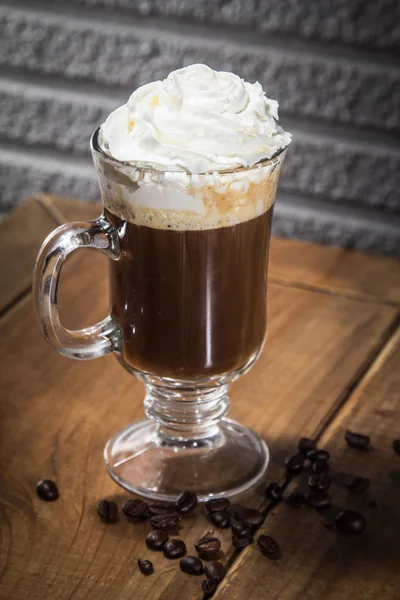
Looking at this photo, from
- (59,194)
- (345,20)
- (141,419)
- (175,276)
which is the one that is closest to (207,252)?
(175,276)

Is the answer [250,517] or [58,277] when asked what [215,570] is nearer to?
[250,517]

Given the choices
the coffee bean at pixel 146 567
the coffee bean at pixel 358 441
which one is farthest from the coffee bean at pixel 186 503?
the coffee bean at pixel 358 441

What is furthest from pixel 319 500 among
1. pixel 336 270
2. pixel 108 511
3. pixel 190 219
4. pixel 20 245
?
pixel 20 245

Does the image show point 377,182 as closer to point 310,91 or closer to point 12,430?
point 310,91

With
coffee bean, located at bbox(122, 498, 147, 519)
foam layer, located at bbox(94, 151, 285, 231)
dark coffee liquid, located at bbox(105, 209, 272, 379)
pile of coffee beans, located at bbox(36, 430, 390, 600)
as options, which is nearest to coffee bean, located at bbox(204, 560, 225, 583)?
pile of coffee beans, located at bbox(36, 430, 390, 600)

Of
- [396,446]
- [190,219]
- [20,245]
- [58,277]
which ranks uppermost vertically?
[190,219]

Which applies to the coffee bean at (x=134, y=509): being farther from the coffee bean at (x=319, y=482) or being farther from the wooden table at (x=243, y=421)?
the coffee bean at (x=319, y=482)

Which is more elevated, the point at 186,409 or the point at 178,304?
the point at 178,304
